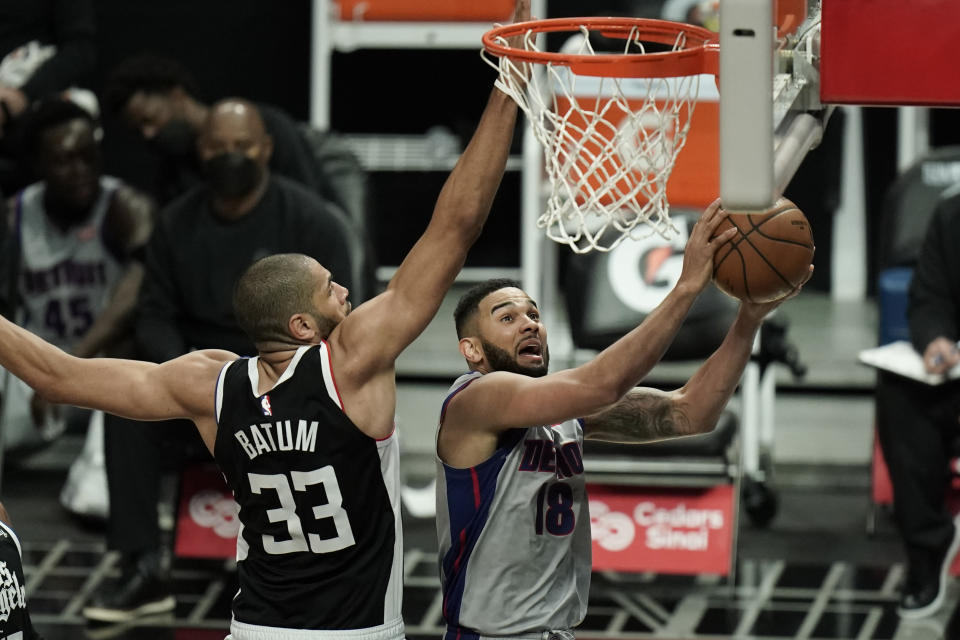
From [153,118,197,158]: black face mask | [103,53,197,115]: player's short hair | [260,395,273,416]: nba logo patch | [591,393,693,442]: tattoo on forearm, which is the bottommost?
[591,393,693,442]: tattoo on forearm

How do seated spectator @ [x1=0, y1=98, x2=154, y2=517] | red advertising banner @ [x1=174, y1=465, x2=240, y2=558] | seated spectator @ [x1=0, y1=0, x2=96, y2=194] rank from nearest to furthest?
red advertising banner @ [x1=174, y1=465, x2=240, y2=558] → seated spectator @ [x1=0, y1=98, x2=154, y2=517] → seated spectator @ [x1=0, y1=0, x2=96, y2=194]

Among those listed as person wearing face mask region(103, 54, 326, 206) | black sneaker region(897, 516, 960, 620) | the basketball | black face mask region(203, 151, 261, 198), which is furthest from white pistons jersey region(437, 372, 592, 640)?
person wearing face mask region(103, 54, 326, 206)

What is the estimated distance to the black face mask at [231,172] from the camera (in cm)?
593

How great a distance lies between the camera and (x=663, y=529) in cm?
596

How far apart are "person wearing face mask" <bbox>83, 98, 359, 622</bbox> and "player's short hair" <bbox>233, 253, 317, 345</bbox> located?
2.14 metres

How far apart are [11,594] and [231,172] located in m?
2.69

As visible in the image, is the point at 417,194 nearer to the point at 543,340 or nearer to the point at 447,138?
the point at 447,138

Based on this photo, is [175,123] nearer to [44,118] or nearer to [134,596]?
[44,118]

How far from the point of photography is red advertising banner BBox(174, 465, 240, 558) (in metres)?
6.07

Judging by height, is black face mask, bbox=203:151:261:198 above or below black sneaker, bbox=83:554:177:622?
above

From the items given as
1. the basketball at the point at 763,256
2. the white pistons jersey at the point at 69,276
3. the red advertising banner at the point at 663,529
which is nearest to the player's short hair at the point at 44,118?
the white pistons jersey at the point at 69,276

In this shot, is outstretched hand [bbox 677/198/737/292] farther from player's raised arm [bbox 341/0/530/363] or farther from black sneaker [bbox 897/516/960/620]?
black sneaker [bbox 897/516/960/620]

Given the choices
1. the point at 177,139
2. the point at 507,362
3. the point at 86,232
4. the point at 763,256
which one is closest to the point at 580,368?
the point at 507,362

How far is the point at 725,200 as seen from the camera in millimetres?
2764
